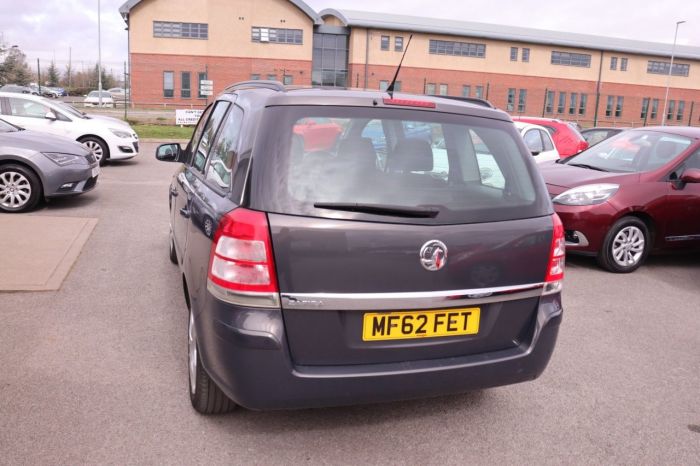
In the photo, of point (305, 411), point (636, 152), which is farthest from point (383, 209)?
point (636, 152)

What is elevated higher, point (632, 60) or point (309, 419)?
point (632, 60)

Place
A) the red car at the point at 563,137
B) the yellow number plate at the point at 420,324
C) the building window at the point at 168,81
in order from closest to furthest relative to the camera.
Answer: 1. the yellow number plate at the point at 420,324
2. the red car at the point at 563,137
3. the building window at the point at 168,81

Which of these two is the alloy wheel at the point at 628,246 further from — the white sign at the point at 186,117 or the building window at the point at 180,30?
the building window at the point at 180,30

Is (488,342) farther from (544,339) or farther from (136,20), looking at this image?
(136,20)

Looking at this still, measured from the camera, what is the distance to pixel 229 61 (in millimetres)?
47844

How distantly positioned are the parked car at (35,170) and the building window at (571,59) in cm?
5218

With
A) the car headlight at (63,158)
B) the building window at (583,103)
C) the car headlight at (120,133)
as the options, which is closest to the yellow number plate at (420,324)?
the car headlight at (63,158)

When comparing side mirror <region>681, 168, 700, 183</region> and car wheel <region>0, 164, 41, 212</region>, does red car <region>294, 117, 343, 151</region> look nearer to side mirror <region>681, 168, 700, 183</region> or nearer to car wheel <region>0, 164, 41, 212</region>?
side mirror <region>681, 168, 700, 183</region>

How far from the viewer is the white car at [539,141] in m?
10.6

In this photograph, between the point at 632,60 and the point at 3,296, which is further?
the point at 632,60

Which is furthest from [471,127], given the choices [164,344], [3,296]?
[3,296]

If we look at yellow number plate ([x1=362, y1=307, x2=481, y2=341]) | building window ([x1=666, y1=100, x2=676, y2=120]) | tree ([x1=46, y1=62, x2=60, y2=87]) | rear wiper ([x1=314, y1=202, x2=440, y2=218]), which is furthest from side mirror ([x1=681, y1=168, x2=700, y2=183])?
tree ([x1=46, y1=62, x2=60, y2=87])

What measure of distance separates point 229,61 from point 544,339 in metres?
48.1

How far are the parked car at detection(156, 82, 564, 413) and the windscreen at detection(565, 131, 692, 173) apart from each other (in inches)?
179
